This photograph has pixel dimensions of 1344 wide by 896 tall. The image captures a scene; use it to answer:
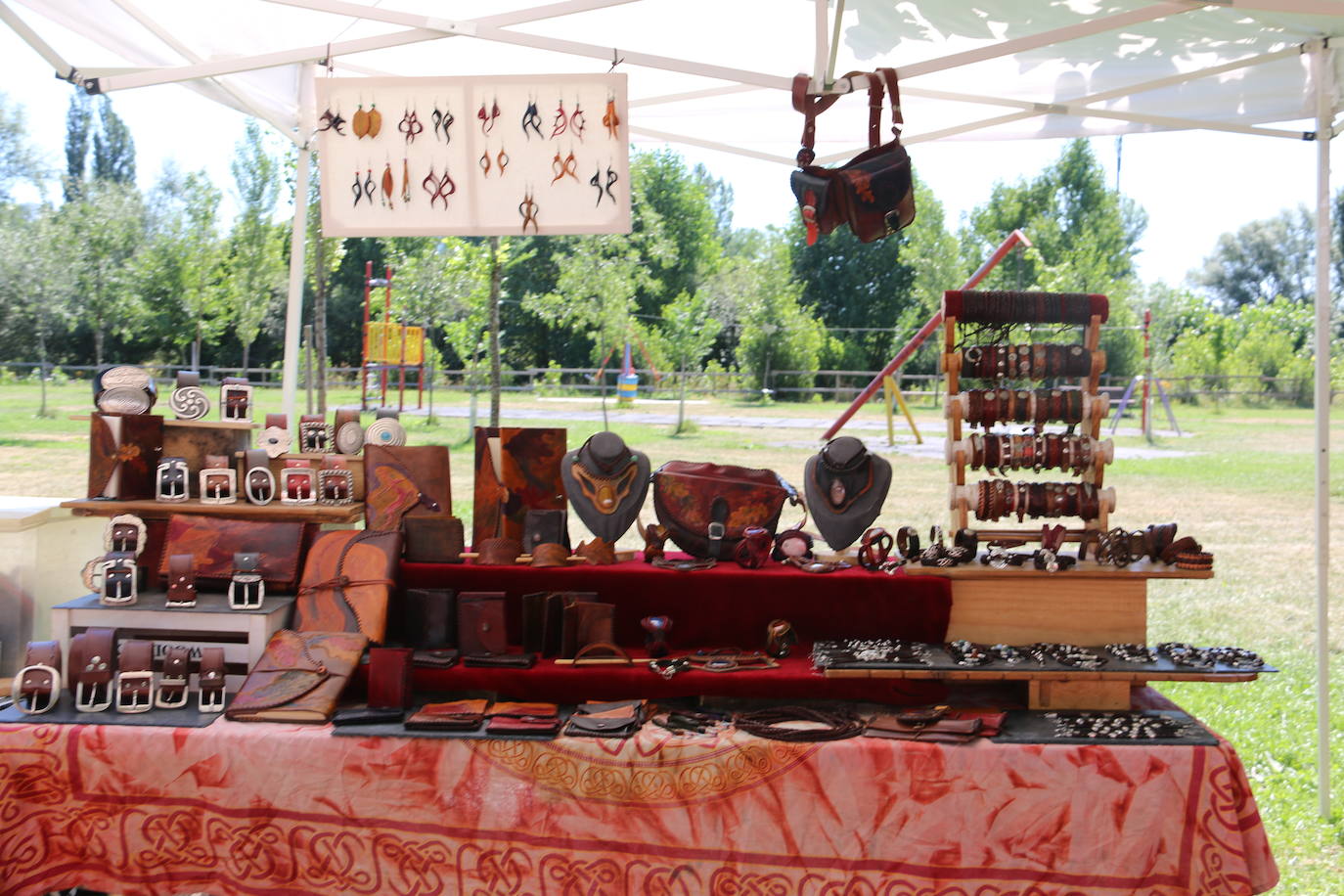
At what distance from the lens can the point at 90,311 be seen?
43.7 feet

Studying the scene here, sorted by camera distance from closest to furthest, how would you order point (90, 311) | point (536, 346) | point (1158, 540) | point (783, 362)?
point (1158, 540) → point (90, 311) → point (783, 362) → point (536, 346)

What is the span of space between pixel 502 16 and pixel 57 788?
241 centimetres

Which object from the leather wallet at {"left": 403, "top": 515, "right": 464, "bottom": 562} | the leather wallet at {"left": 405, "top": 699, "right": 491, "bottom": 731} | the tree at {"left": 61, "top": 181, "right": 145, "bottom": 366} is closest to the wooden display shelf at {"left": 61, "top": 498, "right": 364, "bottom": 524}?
the leather wallet at {"left": 403, "top": 515, "right": 464, "bottom": 562}

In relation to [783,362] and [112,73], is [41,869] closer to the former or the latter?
[112,73]

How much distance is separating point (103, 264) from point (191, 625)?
41.1 feet

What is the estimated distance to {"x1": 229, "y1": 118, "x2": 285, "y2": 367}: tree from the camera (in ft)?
45.1

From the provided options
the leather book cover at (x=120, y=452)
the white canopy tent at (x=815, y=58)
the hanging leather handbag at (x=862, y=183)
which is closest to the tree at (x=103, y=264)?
the white canopy tent at (x=815, y=58)

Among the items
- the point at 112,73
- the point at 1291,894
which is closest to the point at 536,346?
the point at 112,73

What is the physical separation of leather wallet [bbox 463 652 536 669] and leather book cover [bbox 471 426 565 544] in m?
0.50

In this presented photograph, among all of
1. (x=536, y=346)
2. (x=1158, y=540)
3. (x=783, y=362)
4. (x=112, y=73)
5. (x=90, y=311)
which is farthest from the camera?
(x=536, y=346)

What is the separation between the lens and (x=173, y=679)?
2.86 m

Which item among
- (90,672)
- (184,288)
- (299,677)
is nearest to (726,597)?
(299,677)

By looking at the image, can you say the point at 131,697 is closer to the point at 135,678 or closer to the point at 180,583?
the point at 135,678

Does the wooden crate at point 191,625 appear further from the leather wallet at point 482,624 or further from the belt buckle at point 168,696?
the leather wallet at point 482,624
